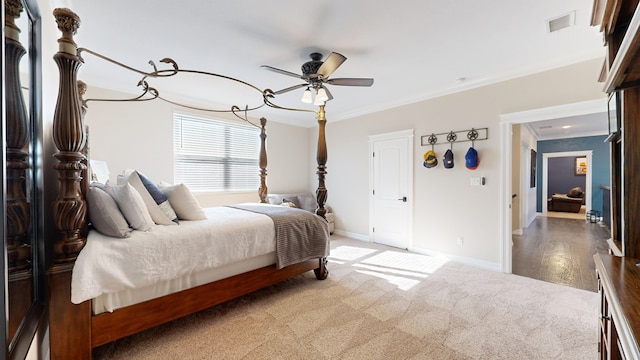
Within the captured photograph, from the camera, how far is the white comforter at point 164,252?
159cm

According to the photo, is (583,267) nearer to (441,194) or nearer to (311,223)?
(441,194)

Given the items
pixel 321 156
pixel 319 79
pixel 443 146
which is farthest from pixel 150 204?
pixel 443 146

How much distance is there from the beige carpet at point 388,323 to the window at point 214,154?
8.57 ft

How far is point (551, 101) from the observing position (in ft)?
10.00

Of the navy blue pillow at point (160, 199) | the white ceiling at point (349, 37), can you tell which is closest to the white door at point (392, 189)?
the white ceiling at point (349, 37)

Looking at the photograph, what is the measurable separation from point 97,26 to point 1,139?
227cm

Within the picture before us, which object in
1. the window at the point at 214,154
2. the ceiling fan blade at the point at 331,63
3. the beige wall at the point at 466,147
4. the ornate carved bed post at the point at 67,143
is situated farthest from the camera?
the window at the point at 214,154

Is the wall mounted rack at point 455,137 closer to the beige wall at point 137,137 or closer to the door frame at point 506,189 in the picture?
the door frame at point 506,189

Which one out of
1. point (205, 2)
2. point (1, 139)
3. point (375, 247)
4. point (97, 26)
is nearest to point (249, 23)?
point (205, 2)

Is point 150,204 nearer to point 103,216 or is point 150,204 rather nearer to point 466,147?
point 103,216

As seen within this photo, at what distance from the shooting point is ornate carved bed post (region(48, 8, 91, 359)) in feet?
4.84

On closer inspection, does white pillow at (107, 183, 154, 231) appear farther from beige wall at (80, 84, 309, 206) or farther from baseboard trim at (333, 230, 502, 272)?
baseboard trim at (333, 230, 502, 272)

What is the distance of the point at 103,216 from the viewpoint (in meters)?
1.78

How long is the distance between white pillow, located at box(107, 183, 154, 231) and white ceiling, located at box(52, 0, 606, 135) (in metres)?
1.45
